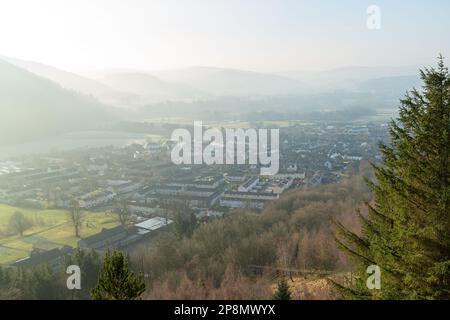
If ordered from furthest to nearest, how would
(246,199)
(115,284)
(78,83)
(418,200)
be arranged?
(78,83) < (246,199) < (418,200) < (115,284)

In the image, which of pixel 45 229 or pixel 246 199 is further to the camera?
pixel 246 199

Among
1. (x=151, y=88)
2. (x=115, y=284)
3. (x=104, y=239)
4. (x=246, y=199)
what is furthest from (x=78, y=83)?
(x=115, y=284)

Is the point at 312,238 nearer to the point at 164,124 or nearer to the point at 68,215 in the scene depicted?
the point at 68,215

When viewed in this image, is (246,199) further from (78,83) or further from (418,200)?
(78,83)

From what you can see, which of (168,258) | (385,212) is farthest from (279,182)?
(385,212)

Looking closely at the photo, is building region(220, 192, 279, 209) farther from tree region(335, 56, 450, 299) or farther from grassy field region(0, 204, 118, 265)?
tree region(335, 56, 450, 299)
